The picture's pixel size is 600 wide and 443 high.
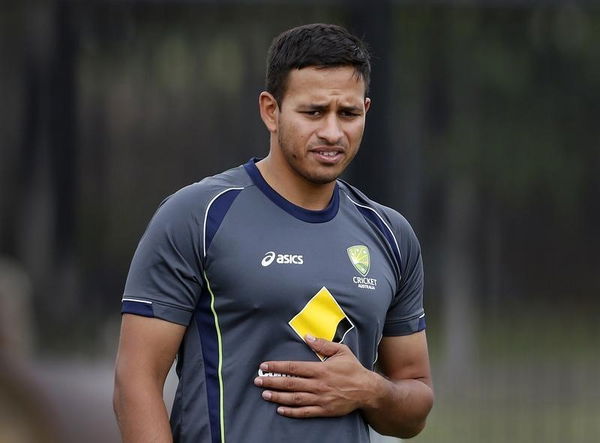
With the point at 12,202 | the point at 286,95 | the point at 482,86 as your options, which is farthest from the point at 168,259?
the point at 482,86

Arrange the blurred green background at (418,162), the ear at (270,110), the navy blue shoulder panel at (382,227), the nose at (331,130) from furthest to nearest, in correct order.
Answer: the blurred green background at (418,162), the navy blue shoulder panel at (382,227), the ear at (270,110), the nose at (331,130)

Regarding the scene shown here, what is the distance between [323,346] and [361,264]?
0.27m

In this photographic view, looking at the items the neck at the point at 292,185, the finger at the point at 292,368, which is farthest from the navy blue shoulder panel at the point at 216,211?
the finger at the point at 292,368

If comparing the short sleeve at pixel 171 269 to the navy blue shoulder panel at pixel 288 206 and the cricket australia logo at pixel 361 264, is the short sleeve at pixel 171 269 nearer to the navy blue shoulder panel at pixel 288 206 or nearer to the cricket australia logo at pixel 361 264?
the navy blue shoulder panel at pixel 288 206

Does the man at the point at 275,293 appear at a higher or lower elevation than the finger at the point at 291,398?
higher

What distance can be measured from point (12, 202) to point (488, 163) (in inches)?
108

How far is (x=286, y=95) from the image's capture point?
367cm

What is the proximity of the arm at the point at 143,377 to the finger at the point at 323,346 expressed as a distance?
12.9 inches

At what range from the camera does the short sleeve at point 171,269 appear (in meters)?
3.50

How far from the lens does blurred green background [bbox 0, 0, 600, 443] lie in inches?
306

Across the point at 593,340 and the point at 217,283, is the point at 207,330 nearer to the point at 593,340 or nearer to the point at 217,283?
the point at 217,283

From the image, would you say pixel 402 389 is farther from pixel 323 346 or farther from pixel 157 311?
pixel 157 311

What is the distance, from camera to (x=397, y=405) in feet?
12.4

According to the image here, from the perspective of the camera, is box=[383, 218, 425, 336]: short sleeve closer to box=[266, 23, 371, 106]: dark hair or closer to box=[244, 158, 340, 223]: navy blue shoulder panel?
box=[244, 158, 340, 223]: navy blue shoulder panel
